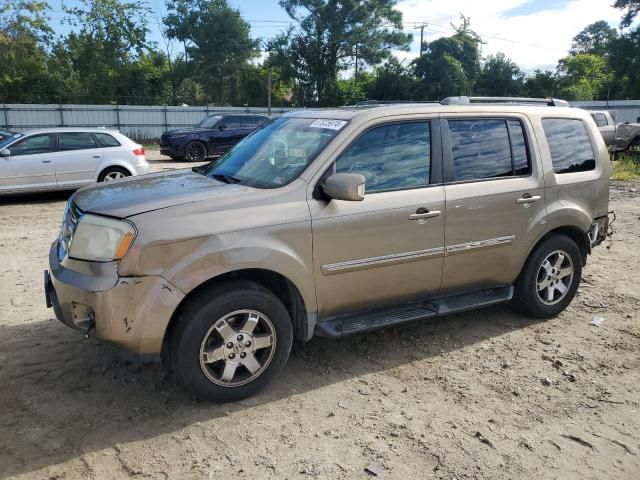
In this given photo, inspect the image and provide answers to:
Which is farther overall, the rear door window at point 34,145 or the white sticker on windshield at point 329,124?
the rear door window at point 34,145

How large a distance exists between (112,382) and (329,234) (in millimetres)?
1799

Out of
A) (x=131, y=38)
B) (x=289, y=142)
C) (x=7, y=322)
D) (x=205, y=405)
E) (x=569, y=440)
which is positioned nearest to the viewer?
(x=569, y=440)

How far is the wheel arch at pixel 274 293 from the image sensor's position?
333cm

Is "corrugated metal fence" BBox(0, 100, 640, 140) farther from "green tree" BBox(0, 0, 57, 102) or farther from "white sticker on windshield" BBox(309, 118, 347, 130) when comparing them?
"white sticker on windshield" BBox(309, 118, 347, 130)

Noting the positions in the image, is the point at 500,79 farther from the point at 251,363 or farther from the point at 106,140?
the point at 251,363

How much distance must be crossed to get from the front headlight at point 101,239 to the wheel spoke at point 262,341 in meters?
0.97

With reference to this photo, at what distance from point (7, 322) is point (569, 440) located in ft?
14.5

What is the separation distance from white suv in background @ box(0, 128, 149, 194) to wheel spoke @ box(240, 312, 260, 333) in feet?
27.8

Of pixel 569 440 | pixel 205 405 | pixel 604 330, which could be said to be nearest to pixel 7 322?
pixel 205 405

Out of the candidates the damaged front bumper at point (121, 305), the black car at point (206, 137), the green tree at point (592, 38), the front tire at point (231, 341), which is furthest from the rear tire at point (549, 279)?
the green tree at point (592, 38)

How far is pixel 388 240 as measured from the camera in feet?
12.6

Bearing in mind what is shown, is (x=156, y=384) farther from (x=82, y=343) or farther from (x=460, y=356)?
(x=460, y=356)

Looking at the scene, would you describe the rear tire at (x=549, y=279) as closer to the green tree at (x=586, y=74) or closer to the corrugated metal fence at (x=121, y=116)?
the corrugated metal fence at (x=121, y=116)

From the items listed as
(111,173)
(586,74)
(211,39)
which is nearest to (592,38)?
(586,74)
